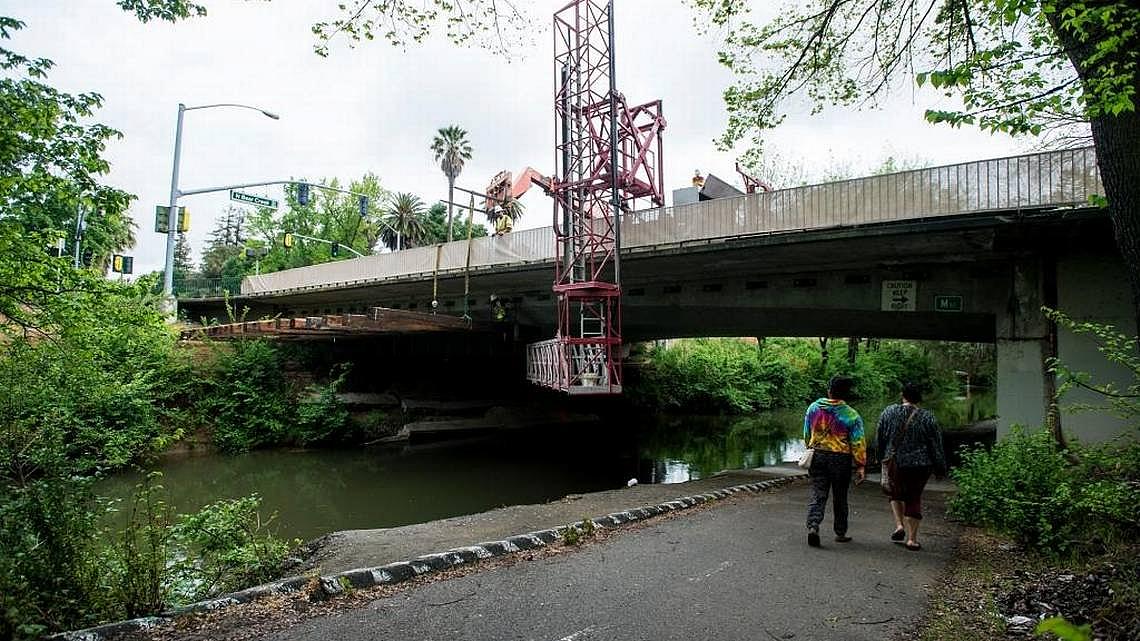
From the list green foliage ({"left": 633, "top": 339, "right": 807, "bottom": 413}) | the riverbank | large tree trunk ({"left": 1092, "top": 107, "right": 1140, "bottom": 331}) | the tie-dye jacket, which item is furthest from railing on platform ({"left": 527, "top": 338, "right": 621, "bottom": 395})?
green foliage ({"left": 633, "top": 339, "right": 807, "bottom": 413})

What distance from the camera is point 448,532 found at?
784 cm

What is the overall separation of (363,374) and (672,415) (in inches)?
668

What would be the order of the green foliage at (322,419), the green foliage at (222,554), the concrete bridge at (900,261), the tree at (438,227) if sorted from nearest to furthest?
the green foliage at (222,554) < the concrete bridge at (900,261) < the green foliage at (322,419) < the tree at (438,227)

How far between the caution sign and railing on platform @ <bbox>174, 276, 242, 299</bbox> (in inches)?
1515

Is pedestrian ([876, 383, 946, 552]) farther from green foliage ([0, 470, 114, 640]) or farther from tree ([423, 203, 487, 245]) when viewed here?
tree ([423, 203, 487, 245])

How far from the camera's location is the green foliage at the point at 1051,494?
5008 mm

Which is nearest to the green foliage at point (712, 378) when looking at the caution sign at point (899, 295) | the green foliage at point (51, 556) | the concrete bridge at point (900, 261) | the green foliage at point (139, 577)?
the concrete bridge at point (900, 261)

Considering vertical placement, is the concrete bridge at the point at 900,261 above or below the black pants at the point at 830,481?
above

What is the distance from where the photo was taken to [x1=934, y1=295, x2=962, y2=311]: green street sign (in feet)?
40.4

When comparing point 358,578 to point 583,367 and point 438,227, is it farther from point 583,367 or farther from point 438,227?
point 438,227

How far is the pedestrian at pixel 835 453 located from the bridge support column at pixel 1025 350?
7.05 m

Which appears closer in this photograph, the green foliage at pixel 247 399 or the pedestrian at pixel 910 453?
the pedestrian at pixel 910 453

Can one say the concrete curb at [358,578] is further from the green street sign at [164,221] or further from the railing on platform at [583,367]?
the green street sign at [164,221]

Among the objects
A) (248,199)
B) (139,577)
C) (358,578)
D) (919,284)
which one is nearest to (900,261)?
(919,284)
